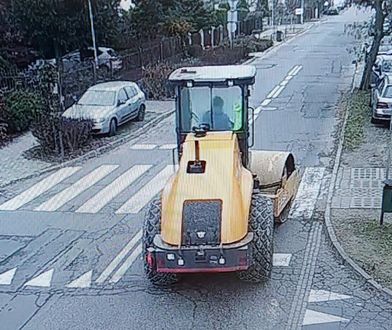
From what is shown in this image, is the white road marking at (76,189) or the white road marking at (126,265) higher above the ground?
the white road marking at (126,265)

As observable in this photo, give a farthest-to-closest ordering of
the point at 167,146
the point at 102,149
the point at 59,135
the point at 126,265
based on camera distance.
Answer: the point at 167,146
the point at 102,149
the point at 59,135
the point at 126,265

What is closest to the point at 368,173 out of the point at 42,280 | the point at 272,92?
the point at 42,280

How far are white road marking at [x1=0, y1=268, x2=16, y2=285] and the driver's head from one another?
413cm

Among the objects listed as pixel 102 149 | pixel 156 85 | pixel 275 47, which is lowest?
pixel 275 47

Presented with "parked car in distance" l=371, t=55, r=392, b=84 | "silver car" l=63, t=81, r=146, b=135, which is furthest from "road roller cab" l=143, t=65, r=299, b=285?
"parked car in distance" l=371, t=55, r=392, b=84

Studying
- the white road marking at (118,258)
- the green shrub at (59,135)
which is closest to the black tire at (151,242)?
the white road marking at (118,258)

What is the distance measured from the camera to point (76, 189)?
15.1 meters

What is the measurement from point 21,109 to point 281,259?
44.7 feet

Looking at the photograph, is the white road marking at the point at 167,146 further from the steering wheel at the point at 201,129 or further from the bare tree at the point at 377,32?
the bare tree at the point at 377,32

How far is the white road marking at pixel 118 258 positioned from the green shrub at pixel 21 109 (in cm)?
1063

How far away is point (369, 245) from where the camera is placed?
10.6m

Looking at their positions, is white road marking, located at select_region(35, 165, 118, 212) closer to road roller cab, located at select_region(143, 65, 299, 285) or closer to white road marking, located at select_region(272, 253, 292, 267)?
road roller cab, located at select_region(143, 65, 299, 285)

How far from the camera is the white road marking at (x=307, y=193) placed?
12688 millimetres

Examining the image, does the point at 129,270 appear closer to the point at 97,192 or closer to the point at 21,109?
the point at 97,192
